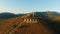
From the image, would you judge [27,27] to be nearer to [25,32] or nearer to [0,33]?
[25,32]

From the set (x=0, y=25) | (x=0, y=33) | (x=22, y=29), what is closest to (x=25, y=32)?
(x=22, y=29)

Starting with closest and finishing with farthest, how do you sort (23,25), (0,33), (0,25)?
(23,25)
(0,33)
(0,25)

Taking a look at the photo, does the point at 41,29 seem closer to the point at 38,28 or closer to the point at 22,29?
the point at 38,28

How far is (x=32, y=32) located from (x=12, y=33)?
138 inches

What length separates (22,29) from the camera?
94.4 ft

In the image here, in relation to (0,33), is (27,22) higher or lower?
higher

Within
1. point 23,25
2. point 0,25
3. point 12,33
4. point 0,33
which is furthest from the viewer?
point 0,25

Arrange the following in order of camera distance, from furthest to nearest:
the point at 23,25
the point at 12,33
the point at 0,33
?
the point at 0,33 < the point at 23,25 < the point at 12,33

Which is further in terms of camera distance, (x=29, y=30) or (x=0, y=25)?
(x=0, y=25)

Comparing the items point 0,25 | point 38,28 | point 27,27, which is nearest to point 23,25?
point 27,27

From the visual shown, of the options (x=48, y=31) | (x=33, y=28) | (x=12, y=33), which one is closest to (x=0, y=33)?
(x=12, y=33)

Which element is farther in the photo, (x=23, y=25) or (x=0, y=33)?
(x=0, y=33)

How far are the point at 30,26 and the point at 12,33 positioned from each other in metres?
3.73

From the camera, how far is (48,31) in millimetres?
29094
